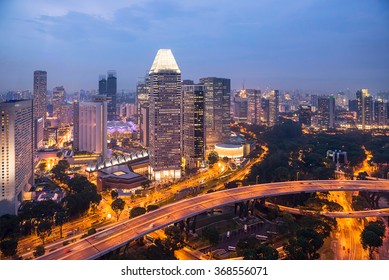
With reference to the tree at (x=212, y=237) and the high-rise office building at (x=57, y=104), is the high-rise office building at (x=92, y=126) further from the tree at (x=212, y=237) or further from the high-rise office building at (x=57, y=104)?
the tree at (x=212, y=237)

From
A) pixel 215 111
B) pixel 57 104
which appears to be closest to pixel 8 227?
pixel 215 111

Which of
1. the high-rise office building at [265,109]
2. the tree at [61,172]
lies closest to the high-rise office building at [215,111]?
the tree at [61,172]

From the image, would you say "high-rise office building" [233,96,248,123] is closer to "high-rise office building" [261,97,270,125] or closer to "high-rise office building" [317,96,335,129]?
"high-rise office building" [261,97,270,125]

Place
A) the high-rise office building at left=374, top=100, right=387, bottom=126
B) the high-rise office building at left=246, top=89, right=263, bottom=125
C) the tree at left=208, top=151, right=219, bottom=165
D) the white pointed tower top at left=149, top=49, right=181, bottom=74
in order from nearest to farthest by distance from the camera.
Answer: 1. the white pointed tower top at left=149, top=49, right=181, bottom=74
2. the high-rise office building at left=374, top=100, right=387, bottom=126
3. the tree at left=208, top=151, right=219, bottom=165
4. the high-rise office building at left=246, top=89, right=263, bottom=125

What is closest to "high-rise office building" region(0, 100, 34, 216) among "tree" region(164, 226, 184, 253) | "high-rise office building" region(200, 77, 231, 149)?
"tree" region(164, 226, 184, 253)
